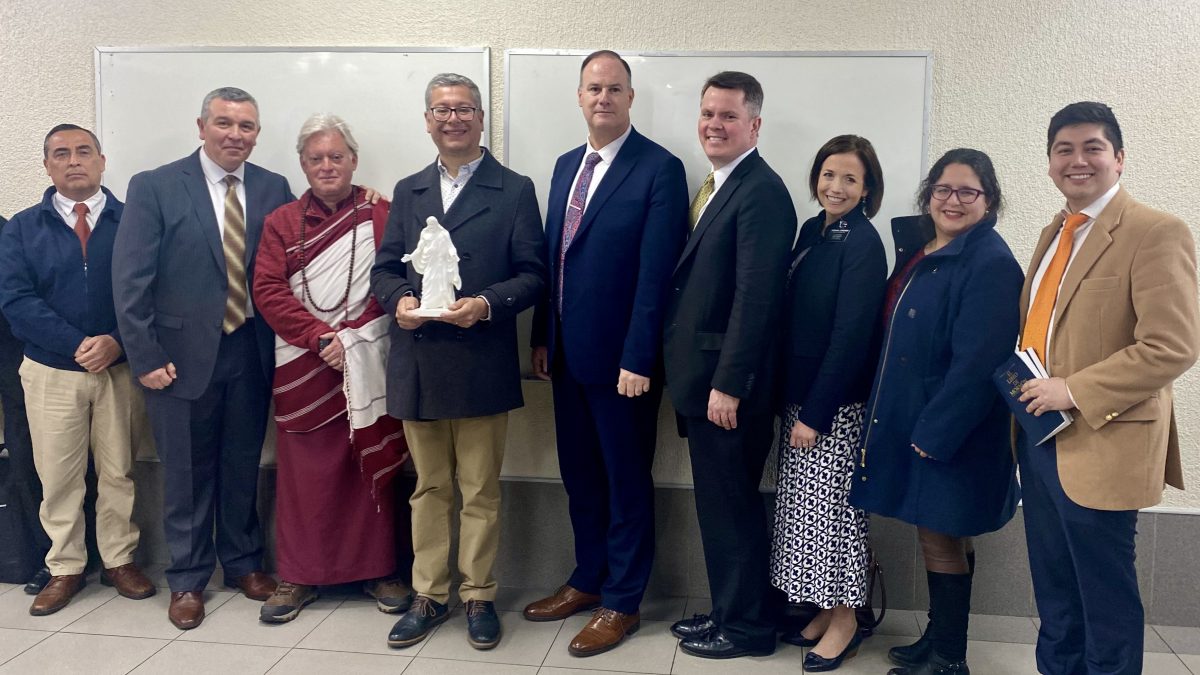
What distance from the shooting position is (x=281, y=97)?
120 inches

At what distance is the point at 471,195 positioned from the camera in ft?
8.49

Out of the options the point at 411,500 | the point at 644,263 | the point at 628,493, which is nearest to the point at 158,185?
the point at 411,500

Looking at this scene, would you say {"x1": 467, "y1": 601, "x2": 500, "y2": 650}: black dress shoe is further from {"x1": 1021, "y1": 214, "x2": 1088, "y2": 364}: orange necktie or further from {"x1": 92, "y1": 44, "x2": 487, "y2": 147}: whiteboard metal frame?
{"x1": 1021, "y1": 214, "x2": 1088, "y2": 364}: orange necktie

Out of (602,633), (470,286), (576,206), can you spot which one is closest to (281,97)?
(470,286)

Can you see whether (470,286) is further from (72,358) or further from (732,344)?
(72,358)

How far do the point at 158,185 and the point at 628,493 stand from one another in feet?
5.85

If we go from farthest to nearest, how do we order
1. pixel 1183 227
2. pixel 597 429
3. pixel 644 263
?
pixel 597 429 → pixel 644 263 → pixel 1183 227

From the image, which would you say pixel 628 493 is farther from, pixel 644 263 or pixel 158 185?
pixel 158 185

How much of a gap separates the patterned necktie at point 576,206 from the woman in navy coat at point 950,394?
915 mm

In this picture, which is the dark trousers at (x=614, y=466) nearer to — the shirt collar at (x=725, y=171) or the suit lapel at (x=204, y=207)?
the shirt collar at (x=725, y=171)

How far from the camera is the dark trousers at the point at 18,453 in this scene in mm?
3037

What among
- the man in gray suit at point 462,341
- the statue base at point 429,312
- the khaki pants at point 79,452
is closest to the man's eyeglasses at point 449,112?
the man in gray suit at point 462,341

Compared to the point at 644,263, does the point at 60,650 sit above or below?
below

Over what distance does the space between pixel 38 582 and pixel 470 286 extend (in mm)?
1874
